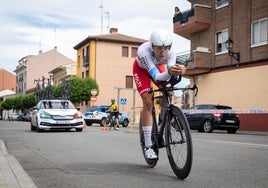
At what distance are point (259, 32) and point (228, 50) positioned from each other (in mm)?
2448

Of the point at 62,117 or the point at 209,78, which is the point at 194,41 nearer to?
the point at 209,78

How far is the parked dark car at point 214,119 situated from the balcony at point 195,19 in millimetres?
10933

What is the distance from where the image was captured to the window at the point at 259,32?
93.7 ft

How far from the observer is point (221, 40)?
3259 centimetres

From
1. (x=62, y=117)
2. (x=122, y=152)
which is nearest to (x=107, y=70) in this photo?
(x=62, y=117)

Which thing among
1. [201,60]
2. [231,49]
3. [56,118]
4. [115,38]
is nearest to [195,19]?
[201,60]

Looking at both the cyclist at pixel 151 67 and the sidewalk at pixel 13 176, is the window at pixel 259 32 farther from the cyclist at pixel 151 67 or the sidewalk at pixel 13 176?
the sidewalk at pixel 13 176

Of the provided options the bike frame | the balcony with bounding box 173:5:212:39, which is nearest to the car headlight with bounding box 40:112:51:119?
the bike frame

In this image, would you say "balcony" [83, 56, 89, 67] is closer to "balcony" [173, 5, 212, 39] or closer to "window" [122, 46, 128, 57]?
"window" [122, 46, 128, 57]

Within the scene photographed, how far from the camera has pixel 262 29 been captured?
28.8 meters

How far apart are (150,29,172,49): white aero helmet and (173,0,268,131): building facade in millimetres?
23059

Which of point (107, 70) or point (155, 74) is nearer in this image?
point (155, 74)

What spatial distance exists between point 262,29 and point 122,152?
2207 centimetres

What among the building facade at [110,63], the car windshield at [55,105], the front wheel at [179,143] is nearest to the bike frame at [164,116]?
the front wheel at [179,143]
